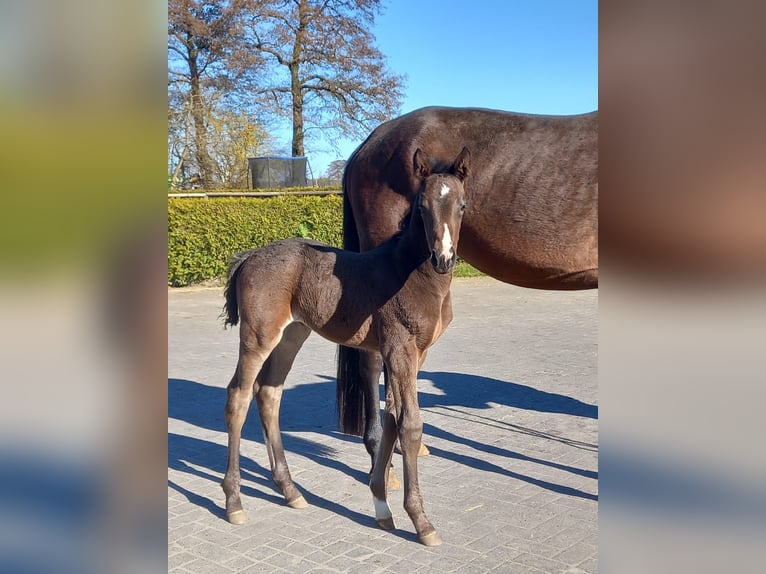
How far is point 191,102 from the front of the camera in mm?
20141

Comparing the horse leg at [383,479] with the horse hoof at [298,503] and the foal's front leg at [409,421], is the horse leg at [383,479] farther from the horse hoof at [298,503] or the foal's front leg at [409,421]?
the horse hoof at [298,503]

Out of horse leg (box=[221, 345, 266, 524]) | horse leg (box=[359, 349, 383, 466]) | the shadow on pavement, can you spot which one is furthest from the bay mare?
the shadow on pavement

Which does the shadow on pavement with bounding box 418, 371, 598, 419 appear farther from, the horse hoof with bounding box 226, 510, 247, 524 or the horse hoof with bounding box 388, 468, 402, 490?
the horse hoof with bounding box 226, 510, 247, 524

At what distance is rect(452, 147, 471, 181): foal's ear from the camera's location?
312 cm

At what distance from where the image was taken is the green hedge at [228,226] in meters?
13.1

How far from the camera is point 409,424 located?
129 inches

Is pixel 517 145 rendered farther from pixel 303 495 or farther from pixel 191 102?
pixel 191 102

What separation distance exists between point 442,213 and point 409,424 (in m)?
1.08

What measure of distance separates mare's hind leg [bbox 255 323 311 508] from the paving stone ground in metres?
0.12

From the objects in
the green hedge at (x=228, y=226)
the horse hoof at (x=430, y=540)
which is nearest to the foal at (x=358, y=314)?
the horse hoof at (x=430, y=540)

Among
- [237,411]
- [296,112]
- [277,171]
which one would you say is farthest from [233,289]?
[296,112]

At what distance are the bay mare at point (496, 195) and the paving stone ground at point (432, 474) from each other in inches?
23.0
